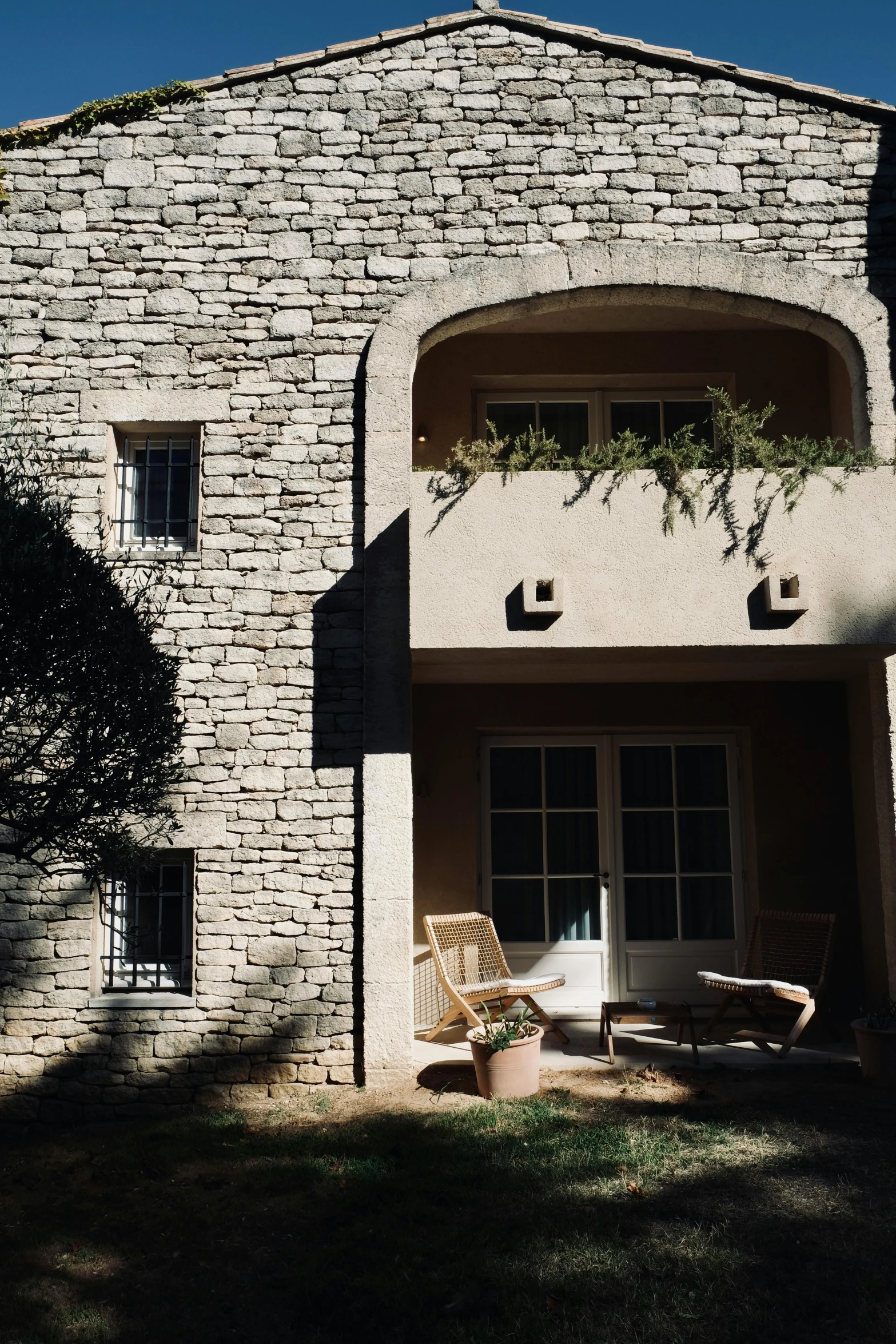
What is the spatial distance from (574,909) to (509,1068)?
2.48 metres

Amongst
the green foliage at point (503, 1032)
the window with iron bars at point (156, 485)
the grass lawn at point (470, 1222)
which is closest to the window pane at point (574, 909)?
the green foliage at point (503, 1032)

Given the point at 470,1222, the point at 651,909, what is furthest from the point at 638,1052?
the point at 470,1222

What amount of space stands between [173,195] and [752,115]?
447cm

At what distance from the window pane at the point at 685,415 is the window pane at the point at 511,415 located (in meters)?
1.21

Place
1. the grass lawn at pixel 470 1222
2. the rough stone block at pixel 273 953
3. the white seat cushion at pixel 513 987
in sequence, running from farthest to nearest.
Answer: the white seat cushion at pixel 513 987 < the rough stone block at pixel 273 953 < the grass lawn at pixel 470 1222

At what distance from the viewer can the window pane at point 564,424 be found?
29.2ft

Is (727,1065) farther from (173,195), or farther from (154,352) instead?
→ (173,195)

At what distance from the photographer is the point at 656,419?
29.2ft

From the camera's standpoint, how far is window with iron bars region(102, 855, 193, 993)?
6.91m

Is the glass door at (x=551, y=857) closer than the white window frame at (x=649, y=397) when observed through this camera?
Yes

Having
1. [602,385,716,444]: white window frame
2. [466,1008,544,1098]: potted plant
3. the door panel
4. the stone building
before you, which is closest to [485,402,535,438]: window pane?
[602,385,716,444]: white window frame

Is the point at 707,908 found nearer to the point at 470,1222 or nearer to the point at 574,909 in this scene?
Answer: the point at 574,909

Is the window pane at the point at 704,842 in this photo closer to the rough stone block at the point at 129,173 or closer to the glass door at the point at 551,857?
the glass door at the point at 551,857

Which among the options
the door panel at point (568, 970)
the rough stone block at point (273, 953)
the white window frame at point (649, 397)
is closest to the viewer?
the rough stone block at point (273, 953)
